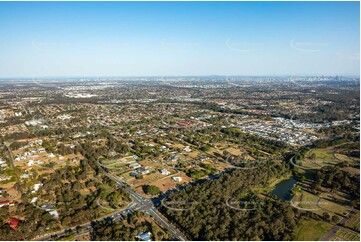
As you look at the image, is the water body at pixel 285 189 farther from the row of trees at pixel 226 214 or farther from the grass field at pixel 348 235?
the grass field at pixel 348 235

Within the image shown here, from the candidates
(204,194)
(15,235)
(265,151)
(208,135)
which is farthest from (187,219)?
(208,135)

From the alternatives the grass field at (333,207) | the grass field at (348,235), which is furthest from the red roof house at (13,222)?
the grass field at (333,207)

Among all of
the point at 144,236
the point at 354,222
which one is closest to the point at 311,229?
the point at 354,222

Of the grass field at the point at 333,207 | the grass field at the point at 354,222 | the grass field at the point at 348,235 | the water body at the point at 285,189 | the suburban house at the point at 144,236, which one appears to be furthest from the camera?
the water body at the point at 285,189

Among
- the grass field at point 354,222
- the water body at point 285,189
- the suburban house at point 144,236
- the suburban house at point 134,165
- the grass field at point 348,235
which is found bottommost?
the grass field at point 348,235

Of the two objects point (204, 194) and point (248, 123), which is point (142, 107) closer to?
point (248, 123)

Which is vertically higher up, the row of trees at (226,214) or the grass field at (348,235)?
the row of trees at (226,214)
